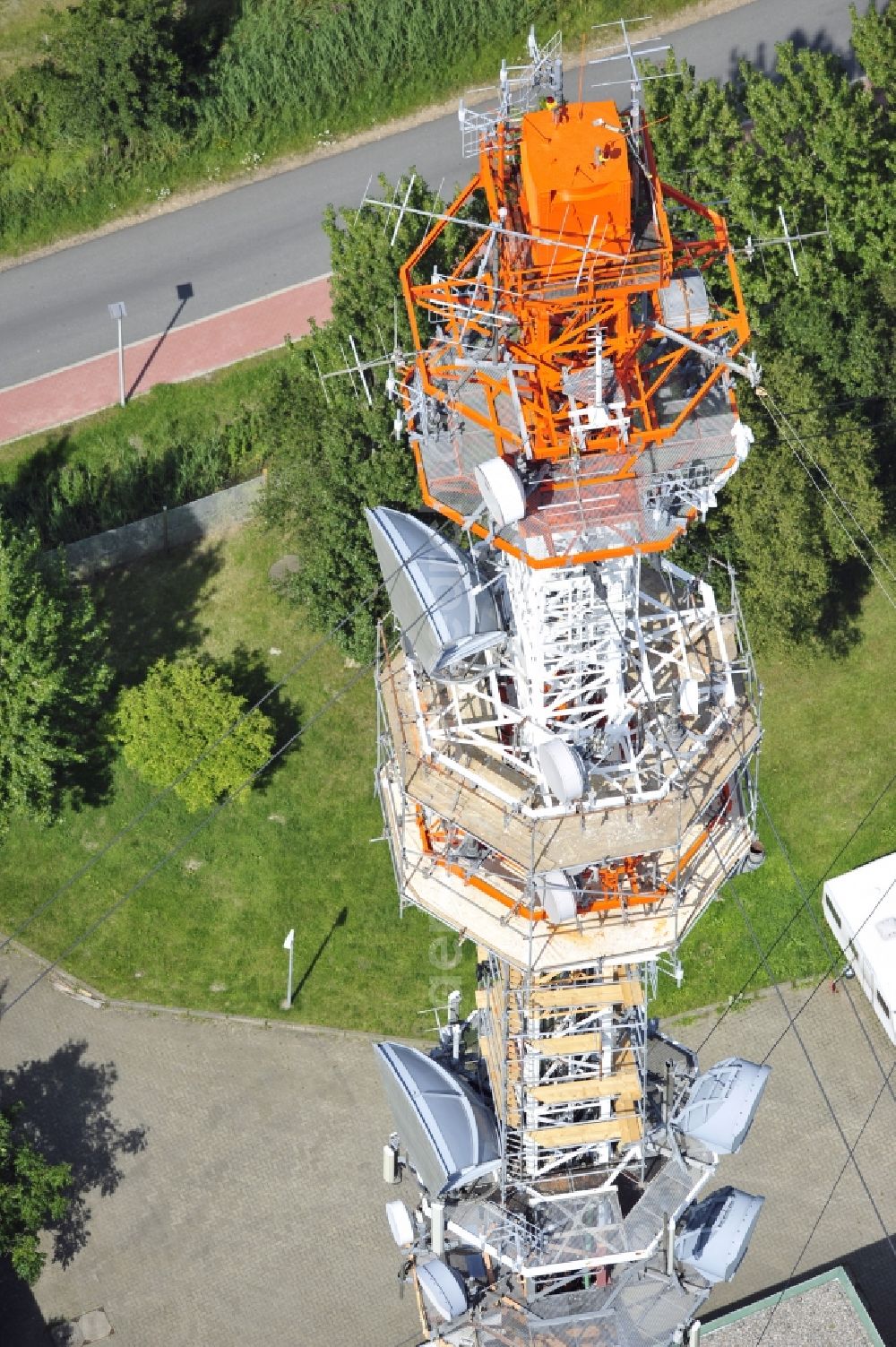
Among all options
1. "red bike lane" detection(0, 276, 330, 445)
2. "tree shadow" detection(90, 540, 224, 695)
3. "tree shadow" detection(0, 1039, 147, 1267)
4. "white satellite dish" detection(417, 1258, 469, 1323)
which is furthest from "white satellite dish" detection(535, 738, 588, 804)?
"red bike lane" detection(0, 276, 330, 445)

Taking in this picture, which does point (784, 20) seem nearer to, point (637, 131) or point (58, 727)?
point (58, 727)

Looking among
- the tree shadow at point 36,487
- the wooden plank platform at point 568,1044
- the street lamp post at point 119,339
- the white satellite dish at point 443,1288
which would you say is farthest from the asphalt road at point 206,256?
the wooden plank platform at point 568,1044

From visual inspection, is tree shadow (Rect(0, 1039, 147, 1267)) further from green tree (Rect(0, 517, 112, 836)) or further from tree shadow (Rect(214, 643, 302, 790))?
tree shadow (Rect(214, 643, 302, 790))

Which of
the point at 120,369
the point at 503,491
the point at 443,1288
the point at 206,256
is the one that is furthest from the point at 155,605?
the point at 503,491

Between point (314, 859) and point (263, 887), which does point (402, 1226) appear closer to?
point (263, 887)

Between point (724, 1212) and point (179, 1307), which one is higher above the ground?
point (724, 1212)

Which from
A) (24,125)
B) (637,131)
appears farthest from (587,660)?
(24,125)

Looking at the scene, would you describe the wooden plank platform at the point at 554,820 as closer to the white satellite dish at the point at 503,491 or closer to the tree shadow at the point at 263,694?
the white satellite dish at the point at 503,491
